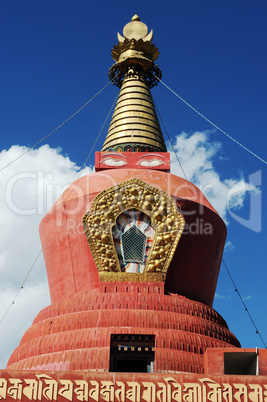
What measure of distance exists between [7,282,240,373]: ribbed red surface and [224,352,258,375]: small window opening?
0.62m

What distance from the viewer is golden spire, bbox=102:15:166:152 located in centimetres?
1998

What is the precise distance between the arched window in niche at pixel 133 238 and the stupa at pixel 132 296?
0.03m

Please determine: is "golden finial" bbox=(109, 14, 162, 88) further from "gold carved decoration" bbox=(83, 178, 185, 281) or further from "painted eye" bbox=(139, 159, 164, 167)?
"gold carved decoration" bbox=(83, 178, 185, 281)

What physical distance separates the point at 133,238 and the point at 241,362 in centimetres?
453

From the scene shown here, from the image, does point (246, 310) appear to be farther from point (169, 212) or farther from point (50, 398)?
point (50, 398)

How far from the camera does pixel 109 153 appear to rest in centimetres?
1838

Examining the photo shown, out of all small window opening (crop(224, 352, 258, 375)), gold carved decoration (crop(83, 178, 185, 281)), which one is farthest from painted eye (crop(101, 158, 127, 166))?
small window opening (crop(224, 352, 258, 375))

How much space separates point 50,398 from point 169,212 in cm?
655

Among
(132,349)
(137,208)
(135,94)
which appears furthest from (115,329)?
(135,94)

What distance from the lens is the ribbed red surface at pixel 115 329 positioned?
12961mm

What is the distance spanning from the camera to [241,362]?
44.4 feet

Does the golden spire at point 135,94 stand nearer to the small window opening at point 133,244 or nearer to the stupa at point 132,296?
the stupa at point 132,296

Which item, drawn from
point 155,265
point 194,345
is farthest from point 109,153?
point 194,345

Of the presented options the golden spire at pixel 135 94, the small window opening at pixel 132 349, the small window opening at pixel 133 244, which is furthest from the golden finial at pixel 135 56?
the small window opening at pixel 132 349
